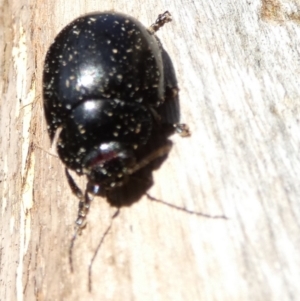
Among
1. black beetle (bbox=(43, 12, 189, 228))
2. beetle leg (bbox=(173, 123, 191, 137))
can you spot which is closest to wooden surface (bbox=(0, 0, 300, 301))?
beetle leg (bbox=(173, 123, 191, 137))

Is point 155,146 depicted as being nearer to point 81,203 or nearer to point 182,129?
point 182,129

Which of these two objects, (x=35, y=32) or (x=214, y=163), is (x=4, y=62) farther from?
(x=214, y=163)

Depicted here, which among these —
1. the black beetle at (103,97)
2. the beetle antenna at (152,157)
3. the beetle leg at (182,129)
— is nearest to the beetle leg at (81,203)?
the black beetle at (103,97)

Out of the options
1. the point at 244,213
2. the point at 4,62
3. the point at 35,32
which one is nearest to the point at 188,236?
the point at 244,213

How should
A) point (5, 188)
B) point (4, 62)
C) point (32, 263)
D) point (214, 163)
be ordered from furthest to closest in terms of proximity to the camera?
point (4, 62), point (5, 188), point (32, 263), point (214, 163)

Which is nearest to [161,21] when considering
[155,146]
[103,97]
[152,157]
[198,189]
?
[103,97]

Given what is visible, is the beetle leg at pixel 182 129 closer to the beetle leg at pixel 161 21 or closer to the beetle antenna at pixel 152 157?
the beetle antenna at pixel 152 157

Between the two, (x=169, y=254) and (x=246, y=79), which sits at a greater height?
(x=246, y=79)
